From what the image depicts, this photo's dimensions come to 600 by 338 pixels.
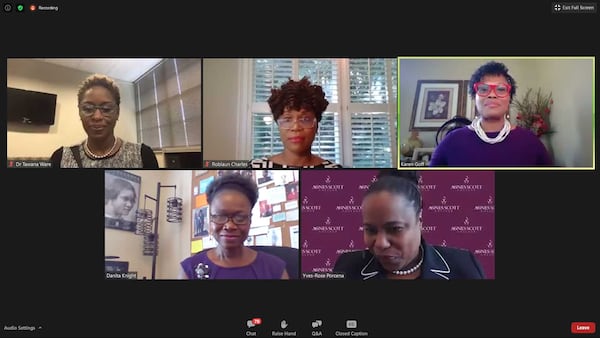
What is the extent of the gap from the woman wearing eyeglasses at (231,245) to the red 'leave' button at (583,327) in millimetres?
1071

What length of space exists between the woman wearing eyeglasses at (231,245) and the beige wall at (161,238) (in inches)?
2.0

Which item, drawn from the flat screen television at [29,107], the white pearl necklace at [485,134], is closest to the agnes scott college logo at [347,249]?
the white pearl necklace at [485,134]

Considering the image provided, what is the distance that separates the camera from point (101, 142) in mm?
1698

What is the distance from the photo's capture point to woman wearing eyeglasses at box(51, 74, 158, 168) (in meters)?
1.68

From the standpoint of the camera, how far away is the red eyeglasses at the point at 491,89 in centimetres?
167

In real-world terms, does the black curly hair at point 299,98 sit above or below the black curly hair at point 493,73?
below

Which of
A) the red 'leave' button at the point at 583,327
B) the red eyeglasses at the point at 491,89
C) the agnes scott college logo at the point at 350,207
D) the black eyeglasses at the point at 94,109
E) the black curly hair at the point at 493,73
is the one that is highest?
the black curly hair at the point at 493,73

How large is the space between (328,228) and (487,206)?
0.60 metres

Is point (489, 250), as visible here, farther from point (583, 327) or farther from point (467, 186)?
point (583, 327)

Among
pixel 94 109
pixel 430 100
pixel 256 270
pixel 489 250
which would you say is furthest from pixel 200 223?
pixel 489 250

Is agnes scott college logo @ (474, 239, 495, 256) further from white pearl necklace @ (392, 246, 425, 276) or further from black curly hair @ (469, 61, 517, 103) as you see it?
black curly hair @ (469, 61, 517, 103)

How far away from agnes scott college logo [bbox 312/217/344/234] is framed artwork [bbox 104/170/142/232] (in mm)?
694

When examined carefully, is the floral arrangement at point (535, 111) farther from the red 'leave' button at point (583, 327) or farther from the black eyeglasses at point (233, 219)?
the black eyeglasses at point (233, 219)

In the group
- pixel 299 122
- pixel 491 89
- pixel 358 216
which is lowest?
Answer: pixel 358 216
